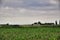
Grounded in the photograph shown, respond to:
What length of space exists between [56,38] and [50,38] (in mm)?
1007

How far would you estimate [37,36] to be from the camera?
102 feet

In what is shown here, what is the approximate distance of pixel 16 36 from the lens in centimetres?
3156

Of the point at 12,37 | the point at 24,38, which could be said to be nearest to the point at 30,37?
the point at 24,38

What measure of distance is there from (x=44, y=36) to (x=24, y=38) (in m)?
3.46

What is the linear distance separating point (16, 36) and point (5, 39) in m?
1.96

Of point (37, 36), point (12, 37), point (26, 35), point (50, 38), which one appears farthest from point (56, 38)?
A: point (12, 37)

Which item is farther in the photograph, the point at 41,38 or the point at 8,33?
the point at 8,33

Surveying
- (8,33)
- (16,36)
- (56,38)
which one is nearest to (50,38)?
(56,38)

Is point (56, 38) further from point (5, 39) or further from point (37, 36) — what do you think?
→ point (5, 39)

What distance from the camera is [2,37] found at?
31719mm

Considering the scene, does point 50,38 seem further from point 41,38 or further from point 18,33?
point 18,33

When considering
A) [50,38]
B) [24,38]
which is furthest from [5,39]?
[50,38]

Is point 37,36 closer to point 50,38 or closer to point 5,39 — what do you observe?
point 50,38

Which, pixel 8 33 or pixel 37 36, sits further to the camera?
pixel 8 33
